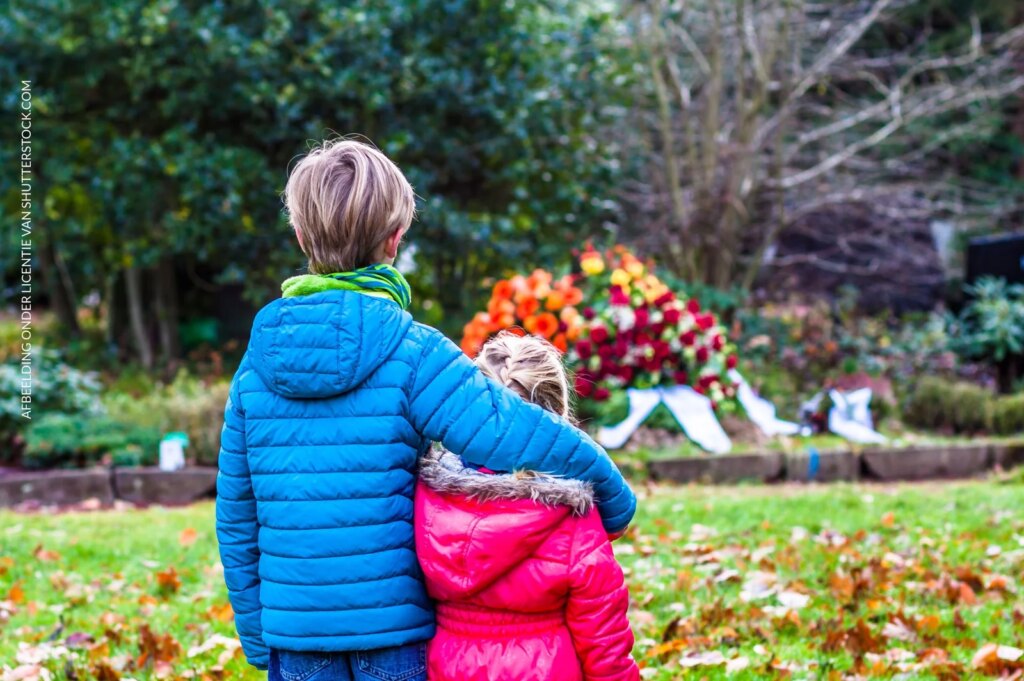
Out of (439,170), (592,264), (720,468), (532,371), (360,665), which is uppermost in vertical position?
(439,170)

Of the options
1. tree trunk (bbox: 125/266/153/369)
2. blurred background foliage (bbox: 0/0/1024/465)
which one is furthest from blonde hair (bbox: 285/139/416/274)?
tree trunk (bbox: 125/266/153/369)

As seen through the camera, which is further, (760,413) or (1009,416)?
(1009,416)

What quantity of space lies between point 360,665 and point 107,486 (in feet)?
16.4

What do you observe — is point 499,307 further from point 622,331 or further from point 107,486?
point 107,486

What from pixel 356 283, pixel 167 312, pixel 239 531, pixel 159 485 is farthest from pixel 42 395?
pixel 356 283

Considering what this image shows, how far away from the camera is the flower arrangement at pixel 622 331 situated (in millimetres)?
7340

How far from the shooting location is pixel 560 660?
1.99 metres

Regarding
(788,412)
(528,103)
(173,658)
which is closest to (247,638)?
(173,658)

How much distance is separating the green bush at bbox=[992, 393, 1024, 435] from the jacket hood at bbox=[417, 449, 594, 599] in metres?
6.92

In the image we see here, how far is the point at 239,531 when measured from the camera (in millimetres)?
2119

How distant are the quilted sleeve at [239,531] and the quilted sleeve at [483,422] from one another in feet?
1.26

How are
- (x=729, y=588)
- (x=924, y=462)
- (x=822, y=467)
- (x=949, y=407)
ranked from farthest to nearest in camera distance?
(x=949, y=407)
(x=924, y=462)
(x=822, y=467)
(x=729, y=588)

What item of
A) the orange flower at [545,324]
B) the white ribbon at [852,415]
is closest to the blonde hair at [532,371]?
the orange flower at [545,324]

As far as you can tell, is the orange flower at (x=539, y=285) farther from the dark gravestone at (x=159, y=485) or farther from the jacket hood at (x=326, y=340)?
the jacket hood at (x=326, y=340)
